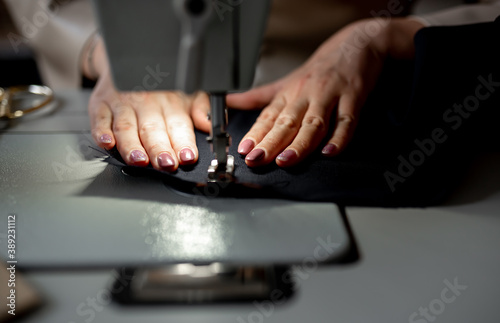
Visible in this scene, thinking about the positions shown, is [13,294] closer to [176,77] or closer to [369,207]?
[176,77]

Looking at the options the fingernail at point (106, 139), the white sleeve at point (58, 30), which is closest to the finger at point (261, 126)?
the fingernail at point (106, 139)

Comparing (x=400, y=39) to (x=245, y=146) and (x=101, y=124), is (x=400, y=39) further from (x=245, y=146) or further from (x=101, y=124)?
(x=101, y=124)

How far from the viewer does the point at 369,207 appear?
61cm

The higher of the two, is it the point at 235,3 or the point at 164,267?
the point at 235,3

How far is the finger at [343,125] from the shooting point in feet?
2.34

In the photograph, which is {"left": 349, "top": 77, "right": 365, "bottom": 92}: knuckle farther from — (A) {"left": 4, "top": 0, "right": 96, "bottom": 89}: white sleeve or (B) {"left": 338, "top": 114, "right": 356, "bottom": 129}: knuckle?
(A) {"left": 4, "top": 0, "right": 96, "bottom": 89}: white sleeve

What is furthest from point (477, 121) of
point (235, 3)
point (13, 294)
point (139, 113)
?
point (13, 294)

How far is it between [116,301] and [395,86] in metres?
0.66

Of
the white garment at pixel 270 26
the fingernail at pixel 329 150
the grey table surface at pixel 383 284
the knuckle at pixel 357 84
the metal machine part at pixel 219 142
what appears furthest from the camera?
the white garment at pixel 270 26

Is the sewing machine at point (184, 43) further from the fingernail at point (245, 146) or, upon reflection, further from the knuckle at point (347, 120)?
the knuckle at point (347, 120)

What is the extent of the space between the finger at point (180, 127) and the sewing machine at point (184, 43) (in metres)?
0.11

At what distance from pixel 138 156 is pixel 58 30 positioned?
2.45 feet

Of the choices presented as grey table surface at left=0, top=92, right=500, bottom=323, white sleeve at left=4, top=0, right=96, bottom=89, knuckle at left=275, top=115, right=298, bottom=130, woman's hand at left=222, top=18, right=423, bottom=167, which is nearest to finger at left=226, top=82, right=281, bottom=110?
woman's hand at left=222, top=18, right=423, bottom=167

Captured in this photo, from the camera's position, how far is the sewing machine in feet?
1.69
